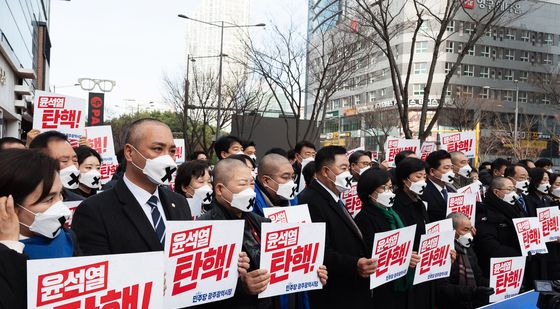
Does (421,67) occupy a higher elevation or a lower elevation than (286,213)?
higher

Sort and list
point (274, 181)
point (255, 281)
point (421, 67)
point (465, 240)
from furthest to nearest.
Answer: point (421, 67)
point (465, 240)
point (274, 181)
point (255, 281)

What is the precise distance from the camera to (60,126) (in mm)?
7426

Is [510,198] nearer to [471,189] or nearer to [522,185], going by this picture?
[522,185]

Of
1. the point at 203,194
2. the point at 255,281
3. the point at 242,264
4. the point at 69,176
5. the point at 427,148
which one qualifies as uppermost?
the point at 427,148

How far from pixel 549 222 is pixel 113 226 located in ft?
17.1

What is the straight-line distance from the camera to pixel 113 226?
9.82 ft

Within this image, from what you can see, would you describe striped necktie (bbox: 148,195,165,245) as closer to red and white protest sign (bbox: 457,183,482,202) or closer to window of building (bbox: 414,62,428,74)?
red and white protest sign (bbox: 457,183,482,202)

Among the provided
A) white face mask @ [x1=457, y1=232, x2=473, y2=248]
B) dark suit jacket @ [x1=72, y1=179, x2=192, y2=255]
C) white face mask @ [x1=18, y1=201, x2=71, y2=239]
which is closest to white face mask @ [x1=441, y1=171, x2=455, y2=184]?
white face mask @ [x1=457, y1=232, x2=473, y2=248]

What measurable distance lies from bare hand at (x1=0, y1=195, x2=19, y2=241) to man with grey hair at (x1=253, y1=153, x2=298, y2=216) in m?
2.58

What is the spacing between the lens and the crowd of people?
256 centimetres

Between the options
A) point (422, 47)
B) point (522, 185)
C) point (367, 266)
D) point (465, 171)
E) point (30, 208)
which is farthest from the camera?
point (422, 47)

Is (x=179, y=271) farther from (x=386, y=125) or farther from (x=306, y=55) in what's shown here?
(x=386, y=125)

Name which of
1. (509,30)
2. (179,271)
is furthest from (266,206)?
(509,30)

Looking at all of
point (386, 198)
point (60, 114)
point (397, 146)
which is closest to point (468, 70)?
point (397, 146)
